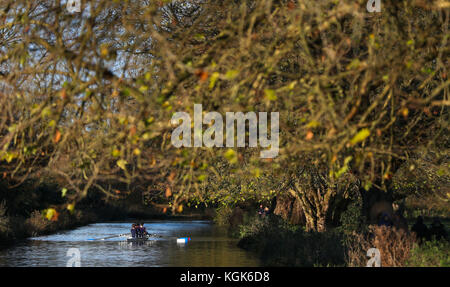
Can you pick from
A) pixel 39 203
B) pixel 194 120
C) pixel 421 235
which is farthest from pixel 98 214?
pixel 194 120

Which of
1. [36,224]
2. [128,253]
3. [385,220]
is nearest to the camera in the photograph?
[385,220]

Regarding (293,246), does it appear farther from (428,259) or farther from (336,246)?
(428,259)

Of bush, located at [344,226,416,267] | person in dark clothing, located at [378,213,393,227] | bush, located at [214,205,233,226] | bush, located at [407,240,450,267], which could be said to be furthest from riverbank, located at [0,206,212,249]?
person in dark clothing, located at [378,213,393,227]

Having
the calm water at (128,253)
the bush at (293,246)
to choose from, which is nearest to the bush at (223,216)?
the calm water at (128,253)

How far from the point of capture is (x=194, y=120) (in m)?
9.38

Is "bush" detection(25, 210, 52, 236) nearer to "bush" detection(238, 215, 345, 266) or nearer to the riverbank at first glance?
the riverbank

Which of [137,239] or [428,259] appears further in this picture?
[137,239]

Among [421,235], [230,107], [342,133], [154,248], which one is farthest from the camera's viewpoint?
[154,248]

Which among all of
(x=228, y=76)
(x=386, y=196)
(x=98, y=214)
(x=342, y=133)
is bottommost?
(x=98, y=214)

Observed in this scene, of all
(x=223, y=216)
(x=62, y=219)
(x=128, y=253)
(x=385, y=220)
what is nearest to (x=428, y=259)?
(x=385, y=220)

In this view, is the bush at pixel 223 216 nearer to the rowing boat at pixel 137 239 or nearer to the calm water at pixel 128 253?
the calm water at pixel 128 253

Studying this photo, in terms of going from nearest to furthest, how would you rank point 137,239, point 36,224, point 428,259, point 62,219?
1. point 428,259
2. point 137,239
3. point 36,224
4. point 62,219

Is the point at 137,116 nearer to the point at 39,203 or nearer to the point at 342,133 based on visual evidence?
the point at 342,133
